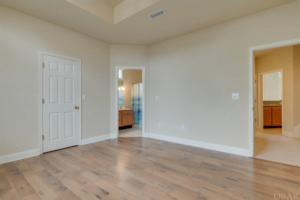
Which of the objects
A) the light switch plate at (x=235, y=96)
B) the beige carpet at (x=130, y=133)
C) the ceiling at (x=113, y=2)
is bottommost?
the beige carpet at (x=130, y=133)

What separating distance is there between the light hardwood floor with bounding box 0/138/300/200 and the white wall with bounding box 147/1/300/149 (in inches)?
28.3

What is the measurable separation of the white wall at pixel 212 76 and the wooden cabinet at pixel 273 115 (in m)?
4.00

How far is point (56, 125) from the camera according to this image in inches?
130

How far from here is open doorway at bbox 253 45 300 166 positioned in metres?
3.18

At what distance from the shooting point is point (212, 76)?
3369mm

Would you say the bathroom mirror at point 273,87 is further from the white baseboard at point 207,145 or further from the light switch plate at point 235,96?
the white baseboard at point 207,145

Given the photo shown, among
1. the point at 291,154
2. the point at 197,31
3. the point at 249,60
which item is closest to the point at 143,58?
the point at 197,31

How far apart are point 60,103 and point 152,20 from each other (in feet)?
8.90

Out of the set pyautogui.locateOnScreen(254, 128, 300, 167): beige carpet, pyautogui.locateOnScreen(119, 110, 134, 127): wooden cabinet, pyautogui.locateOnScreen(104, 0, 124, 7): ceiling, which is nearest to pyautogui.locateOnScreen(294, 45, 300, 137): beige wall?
pyautogui.locateOnScreen(254, 128, 300, 167): beige carpet

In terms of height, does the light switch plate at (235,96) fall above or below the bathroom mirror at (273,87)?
below

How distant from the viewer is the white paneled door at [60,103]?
315 cm

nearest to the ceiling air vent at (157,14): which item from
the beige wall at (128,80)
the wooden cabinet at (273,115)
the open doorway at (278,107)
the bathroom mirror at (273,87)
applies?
the open doorway at (278,107)

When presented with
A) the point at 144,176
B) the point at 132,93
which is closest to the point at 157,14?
the point at 144,176

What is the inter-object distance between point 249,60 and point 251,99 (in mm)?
761
